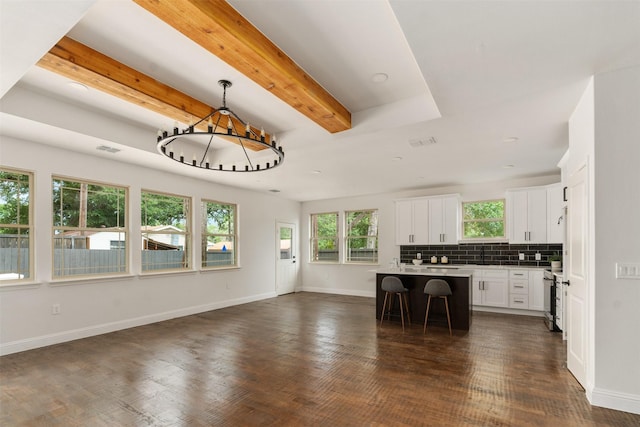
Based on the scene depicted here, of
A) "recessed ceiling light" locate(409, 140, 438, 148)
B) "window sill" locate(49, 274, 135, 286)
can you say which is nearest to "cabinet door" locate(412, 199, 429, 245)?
"recessed ceiling light" locate(409, 140, 438, 148)

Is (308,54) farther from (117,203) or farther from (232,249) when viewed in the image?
(232,249)

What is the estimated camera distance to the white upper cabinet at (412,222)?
763 centimetres

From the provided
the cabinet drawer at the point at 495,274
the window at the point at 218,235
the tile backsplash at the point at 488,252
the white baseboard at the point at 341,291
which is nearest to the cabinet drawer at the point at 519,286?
the cabinet drawer at the point at 495,274

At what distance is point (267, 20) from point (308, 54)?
1.76 feet

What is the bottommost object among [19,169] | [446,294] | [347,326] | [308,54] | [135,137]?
[347,326]

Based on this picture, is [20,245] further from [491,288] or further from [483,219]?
[483,219]

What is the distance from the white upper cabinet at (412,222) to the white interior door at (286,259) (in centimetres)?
307

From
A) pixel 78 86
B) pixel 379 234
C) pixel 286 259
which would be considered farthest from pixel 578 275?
pixel 286 259

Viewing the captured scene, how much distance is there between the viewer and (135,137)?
4531 millimetres

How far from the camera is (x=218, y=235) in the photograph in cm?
727

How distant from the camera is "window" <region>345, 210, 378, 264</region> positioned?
882 centimetres

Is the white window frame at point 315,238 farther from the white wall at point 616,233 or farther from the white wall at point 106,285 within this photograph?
the white wall at point 616,233

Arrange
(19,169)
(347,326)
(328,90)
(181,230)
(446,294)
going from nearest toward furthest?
(328,90) < (19,169) < (446,294) < (347,326) < (181,230)

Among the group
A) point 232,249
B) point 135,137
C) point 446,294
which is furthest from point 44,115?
point 446,294
